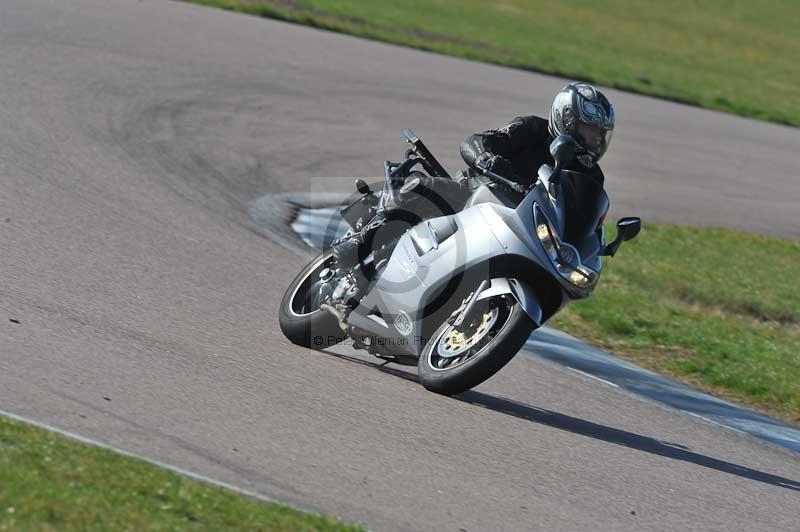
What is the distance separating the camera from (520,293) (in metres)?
6.62

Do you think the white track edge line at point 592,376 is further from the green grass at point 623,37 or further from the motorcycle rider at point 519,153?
the green grass at point 623,37

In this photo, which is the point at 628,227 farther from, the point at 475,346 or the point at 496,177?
the point at 475,346

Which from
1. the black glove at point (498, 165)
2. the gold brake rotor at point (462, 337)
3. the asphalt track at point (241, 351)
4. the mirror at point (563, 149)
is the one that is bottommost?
the asphalt track at point (241, 351)

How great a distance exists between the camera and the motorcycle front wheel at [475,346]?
21.2 feet

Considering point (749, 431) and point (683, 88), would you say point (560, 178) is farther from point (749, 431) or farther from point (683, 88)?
point (683, 88)

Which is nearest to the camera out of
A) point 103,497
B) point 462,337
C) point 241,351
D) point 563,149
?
point 103,497

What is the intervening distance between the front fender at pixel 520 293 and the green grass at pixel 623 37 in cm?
1593

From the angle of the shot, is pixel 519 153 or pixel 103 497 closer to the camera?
pixel 103 497

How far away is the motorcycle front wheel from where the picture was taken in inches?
255

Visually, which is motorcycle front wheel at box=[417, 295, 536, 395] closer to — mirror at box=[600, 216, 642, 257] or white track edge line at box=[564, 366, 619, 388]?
mirror at box=[600, 216, 642, 257]

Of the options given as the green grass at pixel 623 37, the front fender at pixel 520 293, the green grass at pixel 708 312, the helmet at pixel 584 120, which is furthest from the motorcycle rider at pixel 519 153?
the green grass at pixel 623 37

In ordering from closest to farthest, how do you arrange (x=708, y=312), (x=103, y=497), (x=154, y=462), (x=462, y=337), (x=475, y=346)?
1. (x=103, y=497)
2. (x=154, y=462)
3. (x=475, y=346)
4. (x=462, y=337)
5. (x=708, y=312)

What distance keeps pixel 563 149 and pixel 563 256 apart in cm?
56

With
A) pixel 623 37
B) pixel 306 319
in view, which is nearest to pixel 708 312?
pixel 306 319
